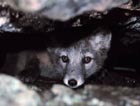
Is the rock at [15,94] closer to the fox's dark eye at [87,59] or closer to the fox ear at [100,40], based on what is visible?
the fox ear at [100,40]

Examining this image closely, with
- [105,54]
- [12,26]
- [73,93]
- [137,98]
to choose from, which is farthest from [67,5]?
[105,54]

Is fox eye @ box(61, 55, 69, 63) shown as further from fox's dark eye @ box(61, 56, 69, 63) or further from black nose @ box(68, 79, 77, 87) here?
black nose @ box(68, 79, 77, 87)

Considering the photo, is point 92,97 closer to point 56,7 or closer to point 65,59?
point 56,7

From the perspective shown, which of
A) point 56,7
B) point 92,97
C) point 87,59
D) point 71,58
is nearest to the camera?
point 56,7

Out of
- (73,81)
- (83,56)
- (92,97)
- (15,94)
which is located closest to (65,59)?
(83,56)

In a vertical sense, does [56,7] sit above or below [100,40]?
above

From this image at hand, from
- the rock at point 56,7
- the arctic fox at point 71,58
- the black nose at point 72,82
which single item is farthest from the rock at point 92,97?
the arctic fox at point 71,58

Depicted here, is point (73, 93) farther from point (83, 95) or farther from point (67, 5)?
point (67, 5)

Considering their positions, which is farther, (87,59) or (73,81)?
(87,59)
